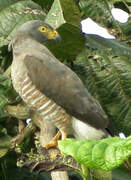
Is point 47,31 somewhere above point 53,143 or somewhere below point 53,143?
above

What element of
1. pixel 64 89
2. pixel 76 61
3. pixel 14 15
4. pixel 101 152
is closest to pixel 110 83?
pixel 76 61

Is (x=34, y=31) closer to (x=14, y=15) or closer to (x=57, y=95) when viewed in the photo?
(x=14, y=15)

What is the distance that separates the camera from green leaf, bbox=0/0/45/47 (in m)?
Result: 3.10

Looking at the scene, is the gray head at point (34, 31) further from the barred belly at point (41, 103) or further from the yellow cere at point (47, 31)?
the barred belly at point (41, 103)

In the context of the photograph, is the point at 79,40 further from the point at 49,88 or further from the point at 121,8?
the point at 121,8

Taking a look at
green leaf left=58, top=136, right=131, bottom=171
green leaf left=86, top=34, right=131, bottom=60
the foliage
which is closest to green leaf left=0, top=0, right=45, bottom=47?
the foliage

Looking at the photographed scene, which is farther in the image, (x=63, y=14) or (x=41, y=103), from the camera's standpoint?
(x=63, y=14)

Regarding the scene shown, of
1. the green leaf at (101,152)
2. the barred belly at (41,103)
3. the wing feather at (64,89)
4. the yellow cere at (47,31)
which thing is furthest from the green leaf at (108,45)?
the green leaf at (101,152)

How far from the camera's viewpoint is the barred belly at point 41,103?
107 inches

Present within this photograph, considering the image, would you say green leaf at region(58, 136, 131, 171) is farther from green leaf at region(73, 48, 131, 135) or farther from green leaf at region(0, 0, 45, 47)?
green leaf at region(0, 0, 45, 47)

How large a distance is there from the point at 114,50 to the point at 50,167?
122 centimetres

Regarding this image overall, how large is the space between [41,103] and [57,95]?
0.11 m

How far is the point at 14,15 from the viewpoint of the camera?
A: 3223 mm

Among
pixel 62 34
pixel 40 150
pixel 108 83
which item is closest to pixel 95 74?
pixel 108 83
